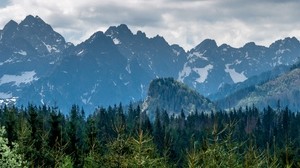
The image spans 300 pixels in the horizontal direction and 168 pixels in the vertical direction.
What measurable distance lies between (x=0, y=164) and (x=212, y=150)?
13.4 meters

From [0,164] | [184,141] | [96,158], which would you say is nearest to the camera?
[0,164]

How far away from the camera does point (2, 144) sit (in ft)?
101

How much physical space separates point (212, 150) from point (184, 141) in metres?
154

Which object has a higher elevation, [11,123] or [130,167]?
[11,123]

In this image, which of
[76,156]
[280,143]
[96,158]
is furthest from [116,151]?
[280,143]

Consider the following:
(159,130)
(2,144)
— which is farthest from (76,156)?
(159,130)

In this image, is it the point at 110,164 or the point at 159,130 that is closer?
the point at 110,164

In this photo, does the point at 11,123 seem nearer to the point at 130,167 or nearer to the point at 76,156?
the point at 76,156

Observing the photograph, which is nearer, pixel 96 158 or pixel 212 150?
pixel 212 150

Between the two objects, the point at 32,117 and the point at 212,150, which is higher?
the point at 32,117

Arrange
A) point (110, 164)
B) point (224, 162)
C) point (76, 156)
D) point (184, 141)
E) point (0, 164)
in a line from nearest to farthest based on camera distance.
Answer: point (0, 164) < point (224, 162) < point (110, 164) < point (76, 156) < point (184, 141)

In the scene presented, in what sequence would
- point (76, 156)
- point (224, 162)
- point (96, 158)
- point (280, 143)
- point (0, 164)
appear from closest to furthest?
point (0, 164) < point (224, 162) < point (96, 158) < point (76, 156) < point (280, 143)

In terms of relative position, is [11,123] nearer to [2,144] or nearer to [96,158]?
[96,158]

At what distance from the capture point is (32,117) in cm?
7238
